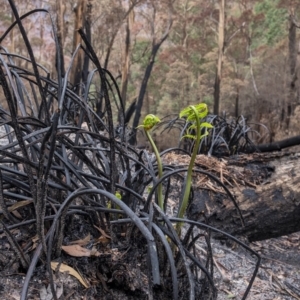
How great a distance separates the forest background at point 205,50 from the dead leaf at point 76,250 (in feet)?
33.6

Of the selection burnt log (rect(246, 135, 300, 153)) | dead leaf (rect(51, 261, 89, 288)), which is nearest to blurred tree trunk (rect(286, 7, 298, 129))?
burnt log (rect(246, 135, 300, 153))

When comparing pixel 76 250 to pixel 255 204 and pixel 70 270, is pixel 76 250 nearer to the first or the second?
pixel 70 270

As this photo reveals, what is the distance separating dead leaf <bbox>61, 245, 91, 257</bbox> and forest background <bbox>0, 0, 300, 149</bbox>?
10254 millimetres

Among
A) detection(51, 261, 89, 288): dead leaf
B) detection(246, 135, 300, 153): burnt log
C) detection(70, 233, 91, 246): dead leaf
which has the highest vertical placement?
detection(70, 233, 91, 246): dead leaf

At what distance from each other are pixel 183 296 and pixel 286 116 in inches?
476

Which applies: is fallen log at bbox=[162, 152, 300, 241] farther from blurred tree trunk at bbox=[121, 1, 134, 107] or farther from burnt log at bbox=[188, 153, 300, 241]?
blurred tree trunk at bbox=[121, 1, 134, 107]

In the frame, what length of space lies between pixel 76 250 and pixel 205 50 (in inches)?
782

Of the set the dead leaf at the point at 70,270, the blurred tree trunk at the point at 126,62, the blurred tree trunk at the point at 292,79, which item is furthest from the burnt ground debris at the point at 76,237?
the blurred tree trunk at the point at 292,79

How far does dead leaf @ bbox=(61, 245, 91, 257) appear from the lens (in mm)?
759

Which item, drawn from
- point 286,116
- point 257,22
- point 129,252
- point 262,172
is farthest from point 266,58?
point 129,252

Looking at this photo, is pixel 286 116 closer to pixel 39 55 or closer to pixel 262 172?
pixel 262 172

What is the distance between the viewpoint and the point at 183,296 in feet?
2.54

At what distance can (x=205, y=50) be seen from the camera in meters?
19.6

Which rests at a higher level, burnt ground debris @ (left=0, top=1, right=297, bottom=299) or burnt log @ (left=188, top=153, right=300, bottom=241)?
burnt ground debris @ (left=0, top=1, right=297, bottom=299)
